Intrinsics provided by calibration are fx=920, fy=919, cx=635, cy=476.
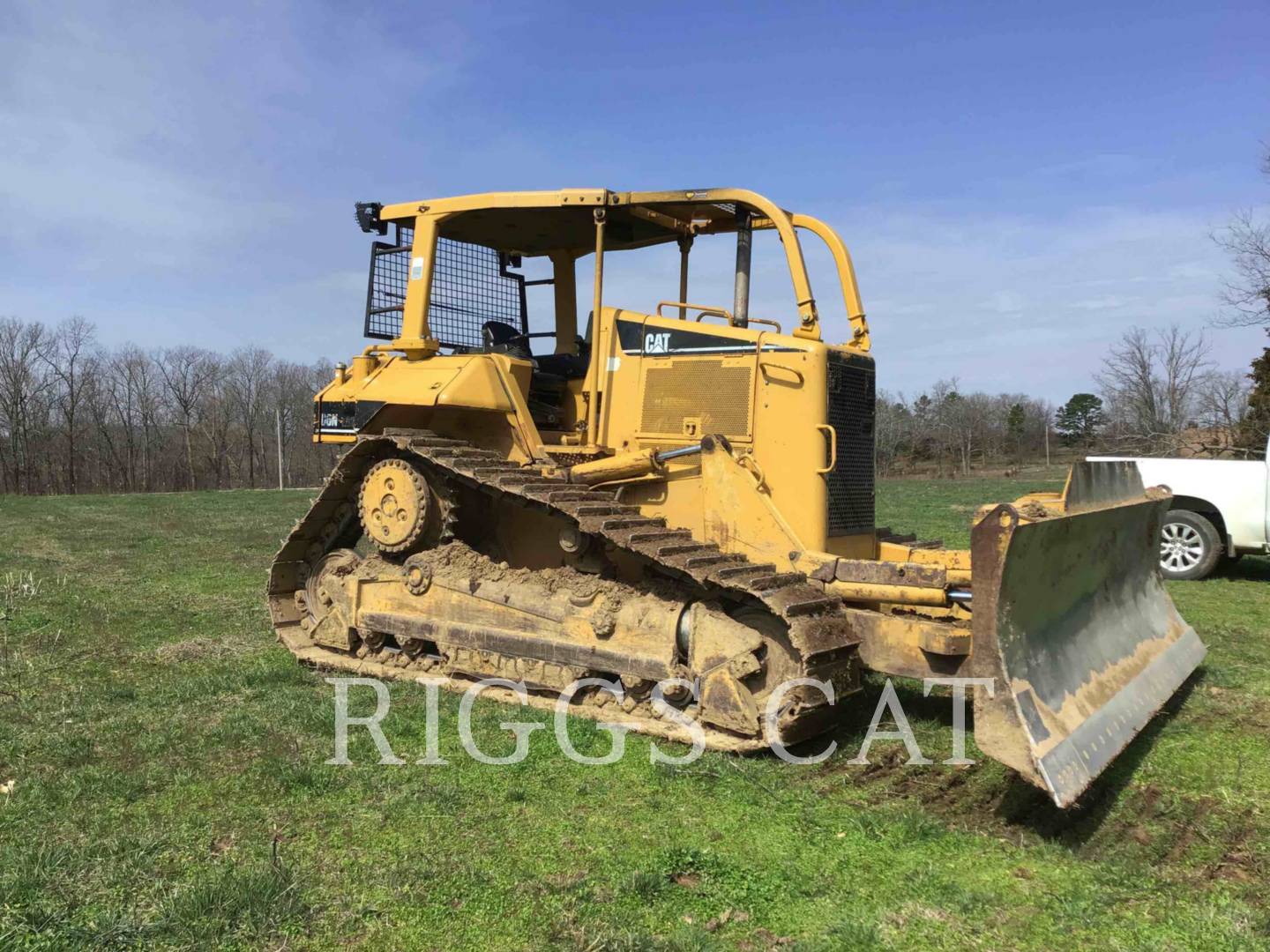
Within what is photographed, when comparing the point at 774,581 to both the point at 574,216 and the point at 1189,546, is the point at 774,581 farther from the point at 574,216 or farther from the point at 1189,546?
the point at 1189,546

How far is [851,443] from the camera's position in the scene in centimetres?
623

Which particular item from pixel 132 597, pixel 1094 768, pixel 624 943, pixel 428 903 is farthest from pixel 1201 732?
pixel 132 597

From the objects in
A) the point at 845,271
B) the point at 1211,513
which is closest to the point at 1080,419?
the point at 1211,513

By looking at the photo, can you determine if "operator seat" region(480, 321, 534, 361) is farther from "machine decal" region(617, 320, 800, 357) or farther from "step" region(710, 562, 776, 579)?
"step" region(710, 562, 776, 579)

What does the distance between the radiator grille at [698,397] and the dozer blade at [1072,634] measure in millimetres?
2065

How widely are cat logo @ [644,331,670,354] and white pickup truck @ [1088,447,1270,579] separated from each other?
26.7 feet

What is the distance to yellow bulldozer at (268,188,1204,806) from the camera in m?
4.84

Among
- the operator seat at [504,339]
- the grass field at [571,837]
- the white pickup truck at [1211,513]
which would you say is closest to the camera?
the grass field at [571,837]

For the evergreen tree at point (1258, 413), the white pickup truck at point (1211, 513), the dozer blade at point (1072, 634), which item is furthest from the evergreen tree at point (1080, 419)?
the dozer blade at point (1072, 634)

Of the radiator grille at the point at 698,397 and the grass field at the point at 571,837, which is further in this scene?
the radiator grille at the point at 698,397

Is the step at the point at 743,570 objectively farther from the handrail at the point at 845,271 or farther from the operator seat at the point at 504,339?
the operator seat at the point at 504,339

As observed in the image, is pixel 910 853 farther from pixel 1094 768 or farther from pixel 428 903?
pixel 428 903

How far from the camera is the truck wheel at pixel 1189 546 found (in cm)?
1165

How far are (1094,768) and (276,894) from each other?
3524 millimetres
